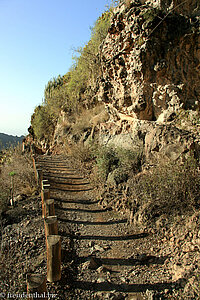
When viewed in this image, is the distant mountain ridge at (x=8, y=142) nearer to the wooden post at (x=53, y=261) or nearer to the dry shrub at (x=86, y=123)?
the dry shrub at (x=86, y=123)

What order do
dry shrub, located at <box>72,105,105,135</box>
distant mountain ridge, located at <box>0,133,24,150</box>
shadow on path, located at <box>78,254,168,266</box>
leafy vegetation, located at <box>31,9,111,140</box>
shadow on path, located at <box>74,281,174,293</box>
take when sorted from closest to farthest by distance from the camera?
shadow on path, located at <box>74,281,174,293</box>
shadow on path, located at <box>78,254,168,266</box>
distant mountain ridge, located at <box>0,133,24,150</box>
dry shrub, located at <box>72,105,105,135</box>
leafy vegetation, located at <box>31,9,111,140</box>

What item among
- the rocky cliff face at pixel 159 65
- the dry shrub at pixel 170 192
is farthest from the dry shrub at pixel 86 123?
the dry shrub at pixel 170 192

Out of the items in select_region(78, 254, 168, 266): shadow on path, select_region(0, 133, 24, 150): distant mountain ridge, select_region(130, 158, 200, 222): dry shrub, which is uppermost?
select_region(0, 133, 24, 150): distant mountain ridge

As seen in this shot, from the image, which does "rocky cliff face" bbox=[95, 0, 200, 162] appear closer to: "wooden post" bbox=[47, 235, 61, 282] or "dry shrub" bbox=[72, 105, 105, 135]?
"wooden post" bbox=[47, 235, 61, 282]

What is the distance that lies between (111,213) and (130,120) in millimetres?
3800

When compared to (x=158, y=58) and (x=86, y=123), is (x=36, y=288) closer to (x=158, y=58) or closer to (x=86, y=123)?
(x=158, y=58)

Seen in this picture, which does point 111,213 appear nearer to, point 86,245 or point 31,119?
point 86,245

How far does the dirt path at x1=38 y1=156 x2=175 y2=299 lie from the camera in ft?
8.92

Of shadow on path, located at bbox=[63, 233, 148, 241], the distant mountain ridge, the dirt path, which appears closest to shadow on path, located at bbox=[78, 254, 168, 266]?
the dirt path

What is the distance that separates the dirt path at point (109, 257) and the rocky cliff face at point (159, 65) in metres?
2.33

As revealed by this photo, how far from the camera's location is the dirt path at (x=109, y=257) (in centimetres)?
272

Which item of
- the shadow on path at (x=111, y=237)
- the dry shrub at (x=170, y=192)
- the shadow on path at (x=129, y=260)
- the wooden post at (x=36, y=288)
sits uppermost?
the dry shrub at (x=170, y=192)

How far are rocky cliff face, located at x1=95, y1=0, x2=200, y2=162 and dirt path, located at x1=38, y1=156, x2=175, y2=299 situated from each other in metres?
2.33

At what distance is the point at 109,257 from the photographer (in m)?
3.46
